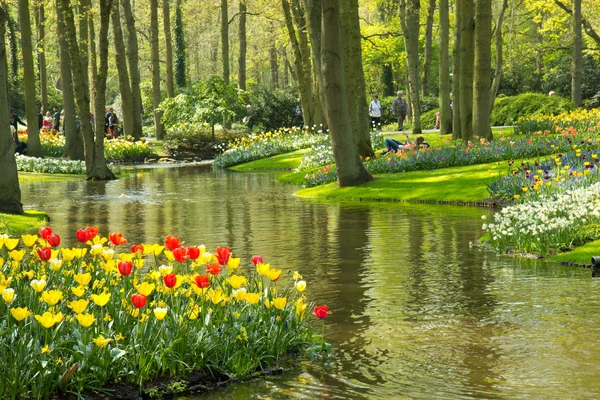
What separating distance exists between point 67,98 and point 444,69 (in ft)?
45.9

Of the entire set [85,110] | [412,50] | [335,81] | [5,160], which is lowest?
[5,160]

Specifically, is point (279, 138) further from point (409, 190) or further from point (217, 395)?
point (217, 395)

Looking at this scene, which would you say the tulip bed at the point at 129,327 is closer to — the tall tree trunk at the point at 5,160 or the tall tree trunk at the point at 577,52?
the tall tree trunk at the point at 5,160

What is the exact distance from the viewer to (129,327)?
6145 millimetres

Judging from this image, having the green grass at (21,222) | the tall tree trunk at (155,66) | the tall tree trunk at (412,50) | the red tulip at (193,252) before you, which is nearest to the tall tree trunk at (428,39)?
the tall tree trunk at (412,50)

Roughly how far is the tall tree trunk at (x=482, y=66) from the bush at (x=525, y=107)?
13018 mm

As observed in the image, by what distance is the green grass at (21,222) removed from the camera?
15.5 m

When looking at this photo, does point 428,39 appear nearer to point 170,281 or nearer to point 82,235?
point 82,235

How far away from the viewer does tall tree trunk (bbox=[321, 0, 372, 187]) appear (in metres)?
20.8

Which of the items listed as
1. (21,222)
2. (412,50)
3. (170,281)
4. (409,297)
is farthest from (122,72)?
(170,281)

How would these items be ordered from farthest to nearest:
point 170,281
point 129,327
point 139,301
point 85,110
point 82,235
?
point 85,110
point 82,235
point 129,327
point 170,281
point 139,301

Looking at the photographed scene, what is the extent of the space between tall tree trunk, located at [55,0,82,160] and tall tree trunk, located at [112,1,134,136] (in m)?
6.32

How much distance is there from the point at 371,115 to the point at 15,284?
1415 inches

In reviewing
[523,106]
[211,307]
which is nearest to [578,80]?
[523,106]
